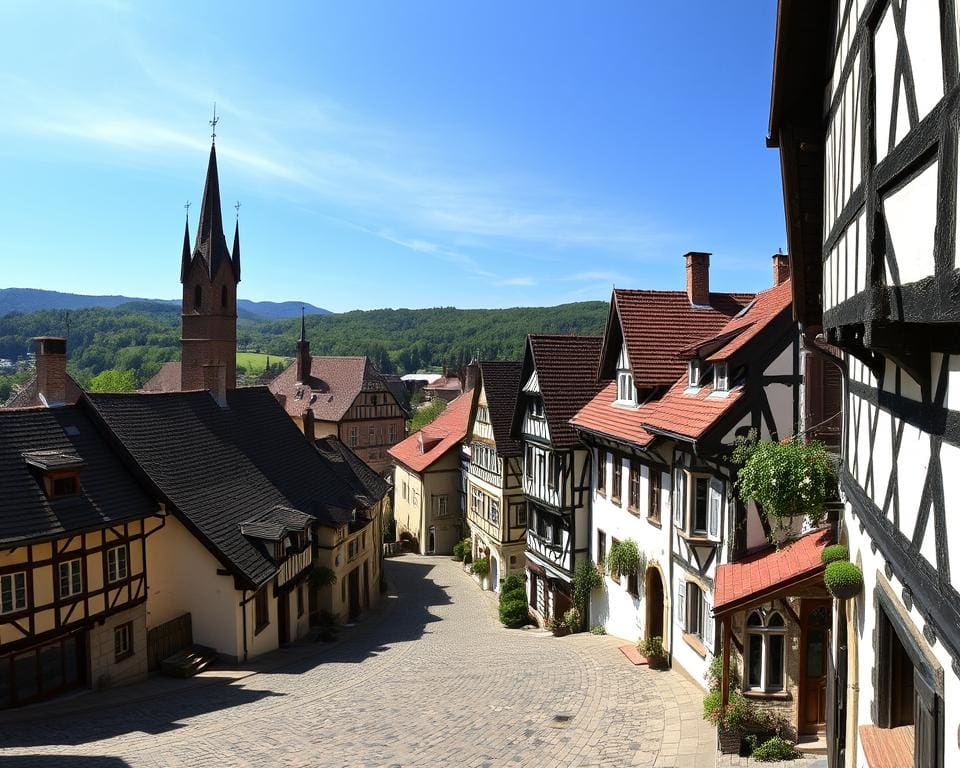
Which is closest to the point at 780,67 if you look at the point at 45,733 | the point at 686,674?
the point at 686,674

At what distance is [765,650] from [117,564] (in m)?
15.8

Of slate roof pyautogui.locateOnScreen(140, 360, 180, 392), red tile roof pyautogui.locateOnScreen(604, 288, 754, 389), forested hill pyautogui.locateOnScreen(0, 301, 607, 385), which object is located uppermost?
forested hill pyautogui.locateOnScreen(0, 301, 607, 385)

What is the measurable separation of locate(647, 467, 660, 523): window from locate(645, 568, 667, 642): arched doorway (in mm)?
1543

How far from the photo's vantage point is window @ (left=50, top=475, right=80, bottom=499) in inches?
694

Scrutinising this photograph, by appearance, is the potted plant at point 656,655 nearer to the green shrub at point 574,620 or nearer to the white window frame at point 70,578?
the green shrub at point 574,620

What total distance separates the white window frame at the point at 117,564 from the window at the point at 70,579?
0.93 m

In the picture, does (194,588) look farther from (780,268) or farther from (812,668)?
(780,268)

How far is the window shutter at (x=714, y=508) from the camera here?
15.4m

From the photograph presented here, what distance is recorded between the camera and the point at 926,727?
17.1 feet

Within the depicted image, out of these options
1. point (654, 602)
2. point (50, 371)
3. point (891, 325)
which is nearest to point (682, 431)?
point (654, 602)

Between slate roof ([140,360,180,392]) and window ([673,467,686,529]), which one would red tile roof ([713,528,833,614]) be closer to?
window ([673,467,686,529])

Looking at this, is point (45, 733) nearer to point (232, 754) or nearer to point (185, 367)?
point (232, 754)

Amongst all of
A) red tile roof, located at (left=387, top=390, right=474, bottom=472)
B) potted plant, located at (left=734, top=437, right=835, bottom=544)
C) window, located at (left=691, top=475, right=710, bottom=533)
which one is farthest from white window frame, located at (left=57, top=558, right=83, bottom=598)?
red tile roof, located at (left=387, top=390, right=474, bottom=472)

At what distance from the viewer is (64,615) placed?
17.1 meters
